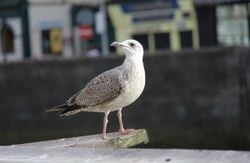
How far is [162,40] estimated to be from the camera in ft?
140

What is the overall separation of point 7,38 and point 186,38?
10.9 meters

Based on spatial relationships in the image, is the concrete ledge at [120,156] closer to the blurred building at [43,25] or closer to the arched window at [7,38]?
the blurred building at [43,25]

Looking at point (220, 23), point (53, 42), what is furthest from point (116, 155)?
point (53, 42)

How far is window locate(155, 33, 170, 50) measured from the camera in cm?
4228

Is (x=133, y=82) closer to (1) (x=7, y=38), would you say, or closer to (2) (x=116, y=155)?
(2) (x=116, y=155)

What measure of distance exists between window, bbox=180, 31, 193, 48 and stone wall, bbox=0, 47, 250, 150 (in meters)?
20.2

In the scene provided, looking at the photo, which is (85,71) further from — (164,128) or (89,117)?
(164,128)

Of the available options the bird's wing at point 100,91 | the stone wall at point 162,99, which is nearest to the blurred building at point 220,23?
the stone wall at point 162,99

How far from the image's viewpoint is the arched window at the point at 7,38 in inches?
1775

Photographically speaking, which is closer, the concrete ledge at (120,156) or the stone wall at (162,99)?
the concrete ledge at (120,156)

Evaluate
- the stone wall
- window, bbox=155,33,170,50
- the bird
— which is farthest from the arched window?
the bird

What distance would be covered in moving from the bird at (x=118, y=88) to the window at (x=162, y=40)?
34.9 meters

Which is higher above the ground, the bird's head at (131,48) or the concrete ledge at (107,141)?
the bird's head at (131,48)

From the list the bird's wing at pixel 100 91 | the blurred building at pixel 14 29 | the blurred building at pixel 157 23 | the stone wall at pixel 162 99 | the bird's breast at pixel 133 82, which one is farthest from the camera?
the blurred building at pixel 14 29
